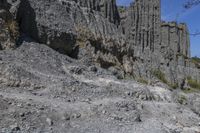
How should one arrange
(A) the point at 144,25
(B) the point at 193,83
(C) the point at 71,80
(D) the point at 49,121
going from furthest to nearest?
(B) the point at 193,83
(A) the point at 144,25
(C) the point at 71,80
(D) the point at 49,121

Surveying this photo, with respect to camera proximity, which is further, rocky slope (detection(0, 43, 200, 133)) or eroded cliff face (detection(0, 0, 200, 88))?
eroded cliff face (detection(0, 0, 200, 88))

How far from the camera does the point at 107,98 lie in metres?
33.0

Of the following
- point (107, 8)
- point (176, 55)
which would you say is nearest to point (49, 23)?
point (107, 8)

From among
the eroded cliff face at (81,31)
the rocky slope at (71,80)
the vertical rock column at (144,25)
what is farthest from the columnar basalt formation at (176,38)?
the rocky slope at (71,80)

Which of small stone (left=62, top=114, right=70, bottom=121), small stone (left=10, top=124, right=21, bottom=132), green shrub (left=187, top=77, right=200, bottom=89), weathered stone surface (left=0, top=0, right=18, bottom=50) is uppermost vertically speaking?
weathered stone surface (left=0, top=0, right=18, bottom=50)

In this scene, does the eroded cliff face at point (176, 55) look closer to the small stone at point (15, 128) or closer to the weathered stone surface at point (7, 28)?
the weathered stone surface at point (7, 28)

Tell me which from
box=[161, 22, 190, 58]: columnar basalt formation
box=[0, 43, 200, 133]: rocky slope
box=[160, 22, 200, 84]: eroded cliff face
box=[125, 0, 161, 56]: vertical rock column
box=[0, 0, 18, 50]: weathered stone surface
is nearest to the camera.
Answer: box=[0, 43, 200, 133]: rocky slope

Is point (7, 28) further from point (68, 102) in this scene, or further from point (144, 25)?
point (144, 25)

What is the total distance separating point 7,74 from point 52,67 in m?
7.26

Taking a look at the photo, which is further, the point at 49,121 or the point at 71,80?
the point at 71,80

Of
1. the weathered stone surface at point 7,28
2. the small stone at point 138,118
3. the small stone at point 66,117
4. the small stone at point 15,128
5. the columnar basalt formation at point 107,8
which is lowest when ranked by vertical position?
the small stone at point 138,118

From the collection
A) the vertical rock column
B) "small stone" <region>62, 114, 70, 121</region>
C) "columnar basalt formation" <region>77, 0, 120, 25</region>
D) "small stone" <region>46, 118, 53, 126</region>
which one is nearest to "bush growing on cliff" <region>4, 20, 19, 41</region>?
"small stone" <region>62, 114, 70, 121</region>

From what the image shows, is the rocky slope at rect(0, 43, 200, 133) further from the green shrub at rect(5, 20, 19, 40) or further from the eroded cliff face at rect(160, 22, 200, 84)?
the eroded cliff face at rect(160, 22, 200, 84)

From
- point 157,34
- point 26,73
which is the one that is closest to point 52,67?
point 26,73
